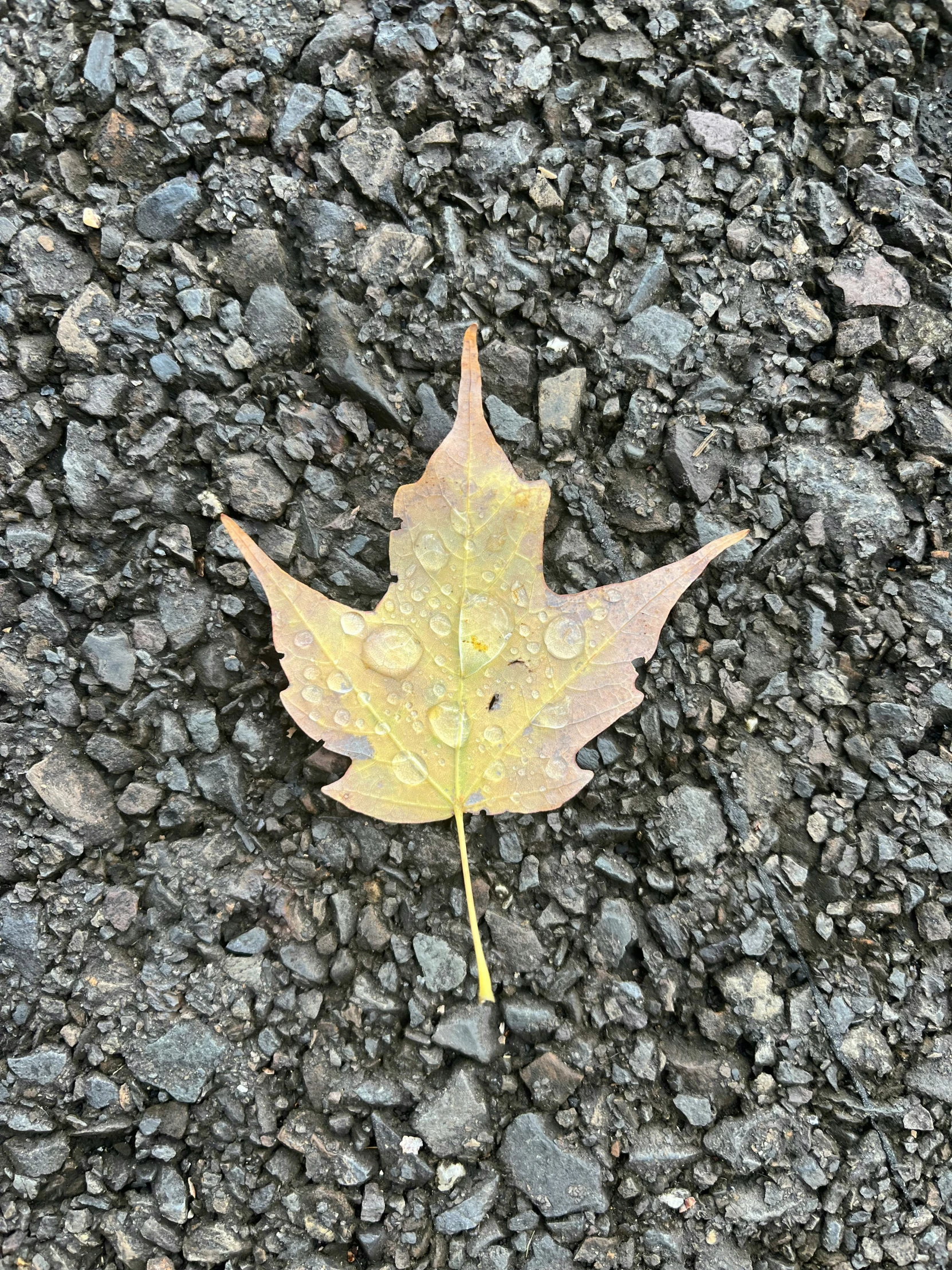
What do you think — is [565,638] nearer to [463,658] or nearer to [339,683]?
[463,658]

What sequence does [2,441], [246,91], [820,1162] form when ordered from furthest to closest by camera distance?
[246,91] < [2,441] < [820,1162]

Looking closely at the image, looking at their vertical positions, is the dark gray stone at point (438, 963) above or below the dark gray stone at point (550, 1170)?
above

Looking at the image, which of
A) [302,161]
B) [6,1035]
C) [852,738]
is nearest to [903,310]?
[852,738]

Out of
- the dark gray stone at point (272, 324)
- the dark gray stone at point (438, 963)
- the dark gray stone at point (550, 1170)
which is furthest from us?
the dark gray stone at point (272, 324)

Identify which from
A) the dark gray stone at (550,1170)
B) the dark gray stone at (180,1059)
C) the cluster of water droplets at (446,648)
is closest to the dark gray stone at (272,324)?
the cluster of water droplets at (446,648)

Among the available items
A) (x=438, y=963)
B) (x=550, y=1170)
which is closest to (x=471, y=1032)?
(x=438, y=963)

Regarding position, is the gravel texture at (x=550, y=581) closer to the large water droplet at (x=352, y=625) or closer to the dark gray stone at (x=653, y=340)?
the dark gray stone at (x=653, y=340)

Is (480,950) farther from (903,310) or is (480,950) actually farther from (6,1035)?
(903,310)
